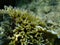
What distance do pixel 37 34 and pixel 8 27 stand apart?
1.29 ft

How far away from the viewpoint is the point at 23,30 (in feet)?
6.33

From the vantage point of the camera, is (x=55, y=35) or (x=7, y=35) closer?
(x=7, y=35)

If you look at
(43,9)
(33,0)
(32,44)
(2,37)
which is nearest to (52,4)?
(43,9)

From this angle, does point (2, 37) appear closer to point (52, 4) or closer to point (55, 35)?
point (55, 35)

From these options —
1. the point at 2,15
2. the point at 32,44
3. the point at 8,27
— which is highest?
the point at 2,15

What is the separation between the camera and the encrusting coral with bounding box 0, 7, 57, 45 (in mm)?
1877

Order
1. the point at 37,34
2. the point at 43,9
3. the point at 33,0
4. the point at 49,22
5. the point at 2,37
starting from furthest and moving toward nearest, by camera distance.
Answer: the point at 33,0 < the point at 43,9 < the point at 49,22 < the point at 37,34 < the point at 2,37

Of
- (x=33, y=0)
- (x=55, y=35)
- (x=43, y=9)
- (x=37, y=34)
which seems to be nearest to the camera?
(x=37, y=34)

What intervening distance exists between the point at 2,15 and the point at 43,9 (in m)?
1.04

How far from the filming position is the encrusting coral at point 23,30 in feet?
6.16

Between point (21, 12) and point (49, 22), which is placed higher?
point (21, 12)

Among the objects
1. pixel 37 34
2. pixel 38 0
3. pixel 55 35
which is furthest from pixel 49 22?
pixel 38 0

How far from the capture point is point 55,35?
210 centimetres

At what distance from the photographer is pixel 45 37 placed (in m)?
2.04
